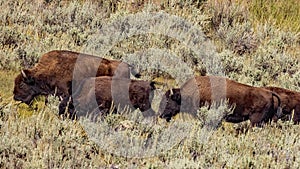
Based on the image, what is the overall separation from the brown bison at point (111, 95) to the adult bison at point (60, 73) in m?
0.27

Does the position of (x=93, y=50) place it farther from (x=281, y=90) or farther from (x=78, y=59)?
(x=281, y=90)

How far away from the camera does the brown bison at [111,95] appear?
8375 mm

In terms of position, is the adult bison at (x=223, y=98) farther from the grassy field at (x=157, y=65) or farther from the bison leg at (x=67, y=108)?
the bison leg at (x=67, y=108)

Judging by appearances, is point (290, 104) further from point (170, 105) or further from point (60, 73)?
point (60, 73)

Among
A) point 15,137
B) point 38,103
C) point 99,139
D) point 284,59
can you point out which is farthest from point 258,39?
point 15,137

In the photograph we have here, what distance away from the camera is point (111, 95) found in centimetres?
850

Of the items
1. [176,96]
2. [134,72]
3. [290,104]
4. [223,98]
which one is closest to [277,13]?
[134,72]

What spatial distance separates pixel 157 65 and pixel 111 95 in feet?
7.53

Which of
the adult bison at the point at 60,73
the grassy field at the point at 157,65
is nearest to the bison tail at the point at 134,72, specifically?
the grassy field at the point at 157,65

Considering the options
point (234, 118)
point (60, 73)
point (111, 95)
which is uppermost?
point (60, 73)

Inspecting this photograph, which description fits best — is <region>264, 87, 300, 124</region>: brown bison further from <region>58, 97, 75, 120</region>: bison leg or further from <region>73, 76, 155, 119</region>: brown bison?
<region>58, 97, 75, 120</region>: bison leg

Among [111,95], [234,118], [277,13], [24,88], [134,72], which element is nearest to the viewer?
[111,95]

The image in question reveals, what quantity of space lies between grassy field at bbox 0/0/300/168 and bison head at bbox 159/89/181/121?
175 mm

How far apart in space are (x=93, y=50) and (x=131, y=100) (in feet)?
8.74
